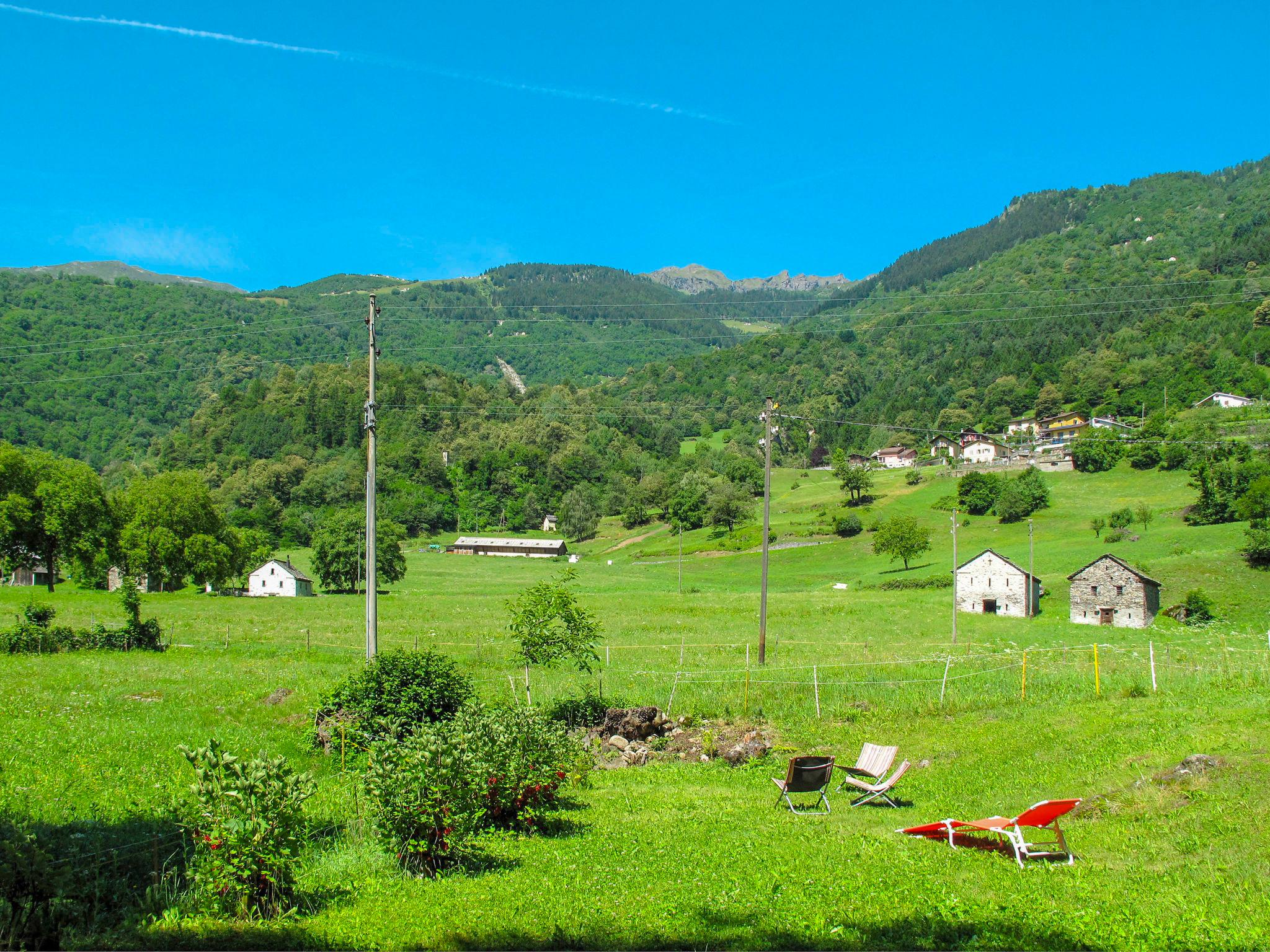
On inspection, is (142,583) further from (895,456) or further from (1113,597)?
(895,456)

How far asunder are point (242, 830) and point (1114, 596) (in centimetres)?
5612

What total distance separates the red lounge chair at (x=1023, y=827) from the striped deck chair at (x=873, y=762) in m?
2.65

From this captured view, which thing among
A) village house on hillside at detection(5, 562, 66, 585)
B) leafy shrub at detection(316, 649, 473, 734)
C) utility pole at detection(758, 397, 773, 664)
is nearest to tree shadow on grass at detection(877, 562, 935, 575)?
utility pole at detection(758, 397, 773, 664)

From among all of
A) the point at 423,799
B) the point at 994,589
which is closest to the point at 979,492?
the point at 994,589

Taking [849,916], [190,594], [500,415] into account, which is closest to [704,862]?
[849,916]

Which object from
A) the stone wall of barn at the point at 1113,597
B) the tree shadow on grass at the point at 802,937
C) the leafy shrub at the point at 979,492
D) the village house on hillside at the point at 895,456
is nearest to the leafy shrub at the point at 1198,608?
the stone wall of barn at the point at 1113,597

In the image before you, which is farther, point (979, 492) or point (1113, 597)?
point (979, 492)

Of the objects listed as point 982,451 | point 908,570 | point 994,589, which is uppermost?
point 982,451

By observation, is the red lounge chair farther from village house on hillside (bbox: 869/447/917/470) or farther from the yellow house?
village house on hillside (bbox: 869/447/917/470)

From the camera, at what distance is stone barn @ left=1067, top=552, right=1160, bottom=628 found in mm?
49938

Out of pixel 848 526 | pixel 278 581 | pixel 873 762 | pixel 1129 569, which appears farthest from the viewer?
pixel 848 526

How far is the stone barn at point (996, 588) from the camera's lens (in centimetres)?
5519

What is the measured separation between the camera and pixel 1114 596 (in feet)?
167

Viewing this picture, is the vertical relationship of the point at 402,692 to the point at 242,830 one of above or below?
below
